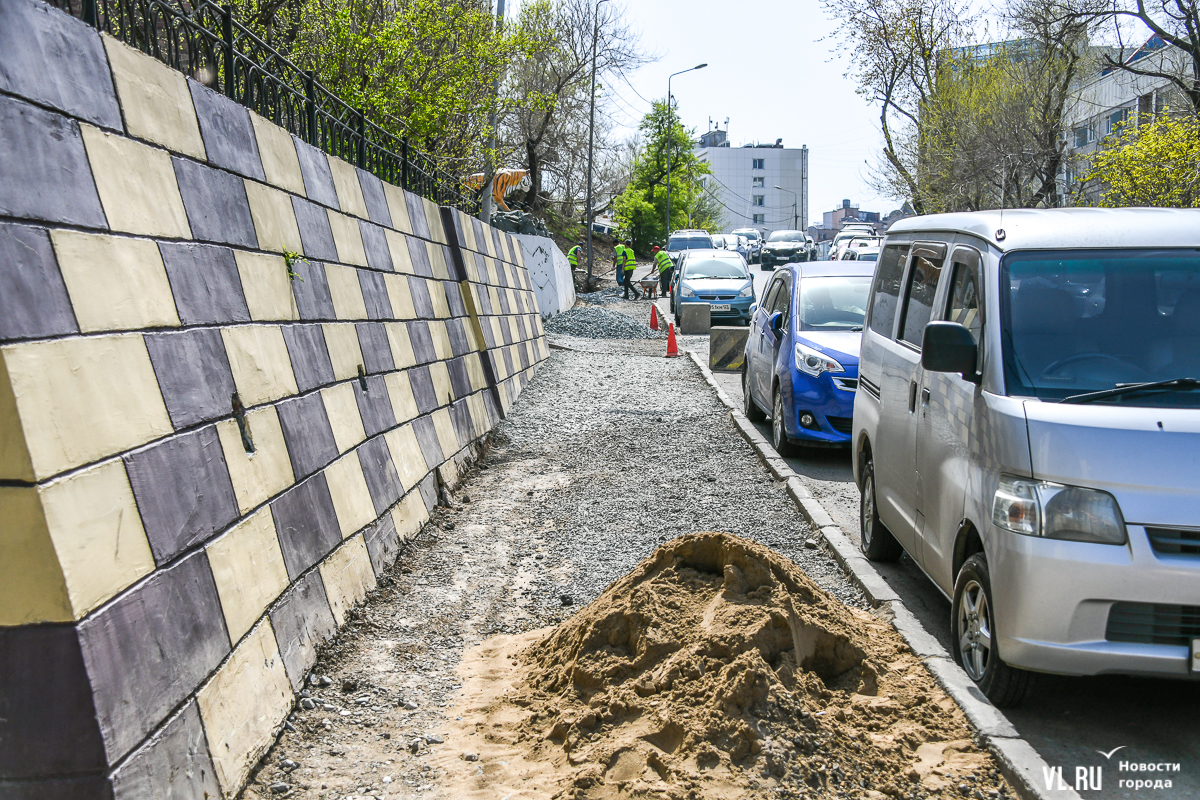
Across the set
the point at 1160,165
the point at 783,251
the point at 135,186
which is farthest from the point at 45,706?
the point at 783,251

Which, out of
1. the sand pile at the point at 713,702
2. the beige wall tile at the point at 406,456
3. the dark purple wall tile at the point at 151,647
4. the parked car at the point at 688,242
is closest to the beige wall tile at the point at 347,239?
the beige wall tile at the point at 406,456

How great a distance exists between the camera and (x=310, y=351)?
537cm

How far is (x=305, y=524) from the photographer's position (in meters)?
4.64

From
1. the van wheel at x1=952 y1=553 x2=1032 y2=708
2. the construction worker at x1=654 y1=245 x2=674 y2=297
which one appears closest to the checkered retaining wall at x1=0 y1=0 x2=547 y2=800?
the van wheel at x1=952 y1=553 x2=1032 y2=708

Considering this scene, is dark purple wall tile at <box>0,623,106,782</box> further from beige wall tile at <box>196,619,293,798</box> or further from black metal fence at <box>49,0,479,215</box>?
black metal fence at <box>49,0,479,215</box>

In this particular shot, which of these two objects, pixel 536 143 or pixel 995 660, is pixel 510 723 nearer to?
pixel 995 660

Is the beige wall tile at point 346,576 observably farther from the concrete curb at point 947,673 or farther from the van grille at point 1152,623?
the van grille at point 1152,623

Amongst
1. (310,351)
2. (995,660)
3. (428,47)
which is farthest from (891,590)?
(428,47)

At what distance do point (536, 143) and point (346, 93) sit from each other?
1230 inches

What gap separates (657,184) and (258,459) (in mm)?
67500

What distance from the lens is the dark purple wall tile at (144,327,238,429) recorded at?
11.4 ft

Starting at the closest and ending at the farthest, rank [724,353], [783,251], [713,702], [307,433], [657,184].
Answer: [713,702] → [307,433] → [724,353] → [783,251] → [657,184]

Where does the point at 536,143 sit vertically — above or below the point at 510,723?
above

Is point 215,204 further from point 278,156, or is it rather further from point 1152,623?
point 1152,623
